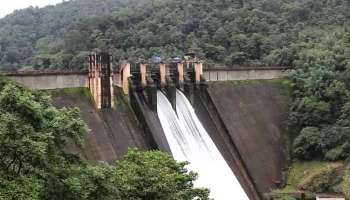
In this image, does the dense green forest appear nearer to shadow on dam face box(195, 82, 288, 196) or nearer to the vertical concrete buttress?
the vertical concrete buttress

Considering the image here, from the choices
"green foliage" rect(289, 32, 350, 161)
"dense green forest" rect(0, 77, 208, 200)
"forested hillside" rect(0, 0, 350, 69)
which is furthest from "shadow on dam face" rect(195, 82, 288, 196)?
"dense green forest" rect(0, 77, 208, 200)

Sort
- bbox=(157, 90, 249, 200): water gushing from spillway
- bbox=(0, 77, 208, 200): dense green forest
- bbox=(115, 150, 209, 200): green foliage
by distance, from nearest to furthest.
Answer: bbox=(0, 77, 208, 200): dense green forest → bbox=(115, 150, 209, 200): green foliage → bbox=(157, 90, 249, 200): water gushing from spillway

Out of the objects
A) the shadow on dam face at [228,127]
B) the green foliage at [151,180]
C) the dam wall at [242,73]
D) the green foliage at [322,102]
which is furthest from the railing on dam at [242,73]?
the green foliage at [151,180]

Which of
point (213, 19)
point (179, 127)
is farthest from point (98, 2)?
point (179, 127)

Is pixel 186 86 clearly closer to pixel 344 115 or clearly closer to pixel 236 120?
pixel 236 120

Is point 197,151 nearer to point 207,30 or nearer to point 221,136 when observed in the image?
point 221,136

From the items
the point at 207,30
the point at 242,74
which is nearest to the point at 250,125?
the point at 242,74
